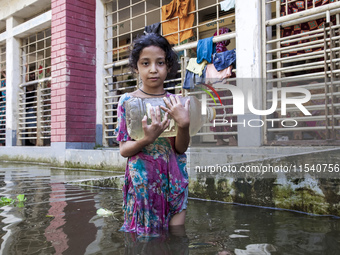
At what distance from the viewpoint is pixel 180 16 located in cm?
770

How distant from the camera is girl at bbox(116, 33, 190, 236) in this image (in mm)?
2113

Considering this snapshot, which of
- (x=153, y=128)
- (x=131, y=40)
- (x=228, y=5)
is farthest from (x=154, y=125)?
(x=131, y=40)

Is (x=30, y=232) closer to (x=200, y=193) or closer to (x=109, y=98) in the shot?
(x=200, y=193)

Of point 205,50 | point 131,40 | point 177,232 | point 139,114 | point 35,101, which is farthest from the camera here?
point 35,101

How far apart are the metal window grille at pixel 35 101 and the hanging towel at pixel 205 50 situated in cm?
521

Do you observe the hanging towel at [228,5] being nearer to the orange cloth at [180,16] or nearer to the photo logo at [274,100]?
the orange cloth at [180,16]

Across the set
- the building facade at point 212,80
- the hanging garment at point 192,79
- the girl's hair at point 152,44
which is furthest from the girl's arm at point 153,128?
the hanging garment at point 192,79

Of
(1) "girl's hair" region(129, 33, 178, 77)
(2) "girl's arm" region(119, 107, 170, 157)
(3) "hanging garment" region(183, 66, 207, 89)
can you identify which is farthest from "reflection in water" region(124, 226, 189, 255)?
(3) "hanging garment" region(183, 66, 207, 89)

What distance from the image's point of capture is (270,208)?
137 inches

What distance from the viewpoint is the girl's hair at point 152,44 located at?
2.16 m

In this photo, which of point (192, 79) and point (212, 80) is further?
point (192, 79)

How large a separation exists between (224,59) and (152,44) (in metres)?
4.78

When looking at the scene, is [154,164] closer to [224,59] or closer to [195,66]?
[224,59]

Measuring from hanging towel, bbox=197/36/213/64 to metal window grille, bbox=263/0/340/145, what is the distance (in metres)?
1.16
